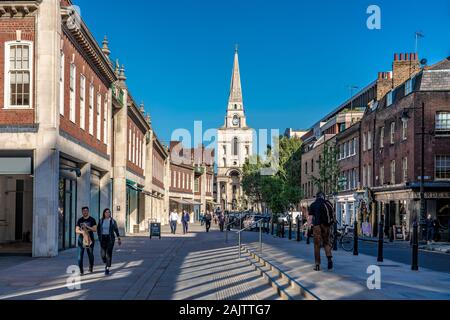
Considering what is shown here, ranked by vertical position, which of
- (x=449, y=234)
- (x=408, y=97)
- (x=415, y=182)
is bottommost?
(x=449, y=234)

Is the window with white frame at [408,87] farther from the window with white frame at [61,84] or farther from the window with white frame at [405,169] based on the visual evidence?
the window with white frame at [61,84]

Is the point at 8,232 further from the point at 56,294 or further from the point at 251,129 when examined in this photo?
the point at 251,129

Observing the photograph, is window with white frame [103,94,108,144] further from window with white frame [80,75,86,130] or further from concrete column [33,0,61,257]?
concrete column [33,0,61,257]

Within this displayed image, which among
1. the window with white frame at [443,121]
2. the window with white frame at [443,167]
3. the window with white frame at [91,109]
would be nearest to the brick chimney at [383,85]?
the window with white frame at [443,121]

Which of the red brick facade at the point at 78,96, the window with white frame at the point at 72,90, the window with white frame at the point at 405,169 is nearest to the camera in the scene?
the red brick facade at the point at 78,96

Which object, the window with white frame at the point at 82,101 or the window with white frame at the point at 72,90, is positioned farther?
the window with white frame at the point at 82,101

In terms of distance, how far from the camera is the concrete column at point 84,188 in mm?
27281

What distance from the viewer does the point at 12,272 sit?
16.4 meters

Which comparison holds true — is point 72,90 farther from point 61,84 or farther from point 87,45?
point 87,45

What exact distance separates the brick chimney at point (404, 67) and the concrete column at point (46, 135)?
35982mm

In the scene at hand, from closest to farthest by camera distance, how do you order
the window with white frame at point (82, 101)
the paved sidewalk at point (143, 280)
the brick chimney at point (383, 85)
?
the paved sidewalk at point (143, 280) → the window with white frame at point (82, 101) → the brick chimney at point (383, 85)
